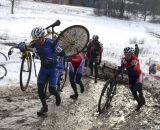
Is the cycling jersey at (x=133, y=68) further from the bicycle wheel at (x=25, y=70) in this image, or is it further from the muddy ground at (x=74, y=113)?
the bicycle wheel at (x=25, y=70)

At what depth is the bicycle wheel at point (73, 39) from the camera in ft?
37.0

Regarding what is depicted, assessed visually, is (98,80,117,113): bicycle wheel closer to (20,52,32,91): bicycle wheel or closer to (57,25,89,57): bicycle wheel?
(57,25,89,57): bicycle wheel

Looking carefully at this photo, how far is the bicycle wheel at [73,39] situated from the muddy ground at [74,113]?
152 cm

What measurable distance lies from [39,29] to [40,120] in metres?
2.14

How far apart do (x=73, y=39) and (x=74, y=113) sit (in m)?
1.98

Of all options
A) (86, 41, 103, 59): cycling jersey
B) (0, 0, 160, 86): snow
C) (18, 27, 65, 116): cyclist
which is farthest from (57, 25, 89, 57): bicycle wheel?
(86, 41, 103, 59): cycling jersey

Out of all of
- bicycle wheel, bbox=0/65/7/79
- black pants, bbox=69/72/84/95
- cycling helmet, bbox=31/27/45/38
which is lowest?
bicycle wheel, bbox=0/65/7/79

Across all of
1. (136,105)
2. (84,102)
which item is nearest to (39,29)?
(84,102)

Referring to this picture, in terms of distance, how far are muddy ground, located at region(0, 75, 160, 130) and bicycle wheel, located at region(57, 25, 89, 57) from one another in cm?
152

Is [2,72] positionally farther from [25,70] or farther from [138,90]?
[138,90]

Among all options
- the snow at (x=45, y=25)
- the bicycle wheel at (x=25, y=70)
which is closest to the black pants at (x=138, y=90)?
the bicycle wheel at (x=25, y=70)

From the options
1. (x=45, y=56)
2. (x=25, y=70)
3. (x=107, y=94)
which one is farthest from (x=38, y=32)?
(x=107, y=94)

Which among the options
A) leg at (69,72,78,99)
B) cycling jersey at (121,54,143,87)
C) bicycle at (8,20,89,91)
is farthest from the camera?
leg at (69,72,78,99)

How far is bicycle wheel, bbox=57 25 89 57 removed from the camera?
11.3m
